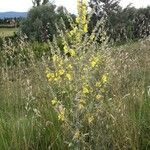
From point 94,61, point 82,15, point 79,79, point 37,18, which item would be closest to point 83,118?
point 79,79

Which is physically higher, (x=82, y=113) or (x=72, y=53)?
(x=72, y=53)

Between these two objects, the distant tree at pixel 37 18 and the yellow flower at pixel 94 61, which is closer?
the yellow flower at pixel 94 61

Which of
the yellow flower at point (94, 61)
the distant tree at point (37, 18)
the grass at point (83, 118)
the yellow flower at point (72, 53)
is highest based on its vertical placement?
the distant tree at point (37, 18)

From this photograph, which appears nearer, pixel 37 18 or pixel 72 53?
pixel 72 53

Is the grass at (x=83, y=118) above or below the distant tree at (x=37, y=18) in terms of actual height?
below

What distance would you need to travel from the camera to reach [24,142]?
3994 millimetres

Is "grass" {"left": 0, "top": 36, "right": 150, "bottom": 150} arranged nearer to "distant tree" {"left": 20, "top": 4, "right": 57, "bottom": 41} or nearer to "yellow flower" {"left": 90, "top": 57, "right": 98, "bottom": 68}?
"yellow flower" {"left": 90, "top": 57, "right": 98, "bottom": 68}

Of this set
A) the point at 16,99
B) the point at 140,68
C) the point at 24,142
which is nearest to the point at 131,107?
the point at 24,142

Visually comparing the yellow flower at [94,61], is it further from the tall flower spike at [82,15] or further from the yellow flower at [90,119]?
the yellow flower at [90,119]

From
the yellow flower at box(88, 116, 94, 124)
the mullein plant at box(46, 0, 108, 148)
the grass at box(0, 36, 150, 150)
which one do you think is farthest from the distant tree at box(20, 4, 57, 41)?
the yellow flower at box(88, 116, 94, 124)

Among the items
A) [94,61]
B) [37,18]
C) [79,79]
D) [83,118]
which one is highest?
[37,18]

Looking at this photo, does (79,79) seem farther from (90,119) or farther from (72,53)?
(90,119)

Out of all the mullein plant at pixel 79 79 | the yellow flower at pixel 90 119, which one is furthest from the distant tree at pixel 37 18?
the yellow flower at pixel 90 119

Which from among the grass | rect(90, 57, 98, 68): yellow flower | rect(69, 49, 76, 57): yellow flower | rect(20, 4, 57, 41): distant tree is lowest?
the grass
